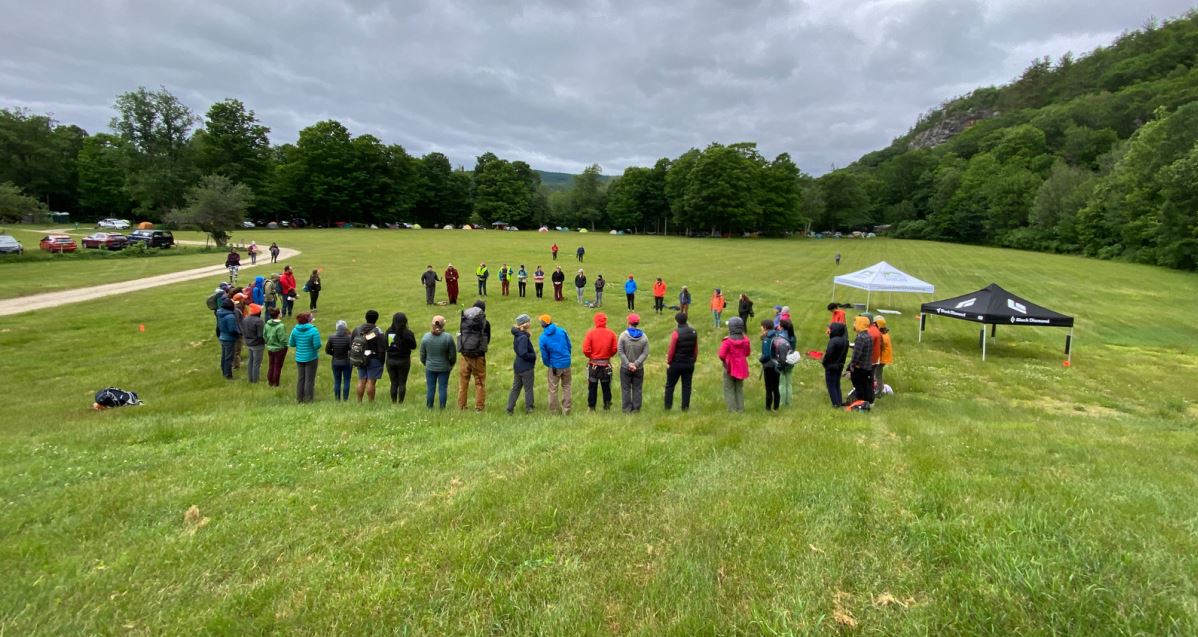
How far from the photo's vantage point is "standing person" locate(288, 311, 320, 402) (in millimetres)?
9680

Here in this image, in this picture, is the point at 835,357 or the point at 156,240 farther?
the point at 156,240

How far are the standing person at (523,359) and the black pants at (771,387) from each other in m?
4.16

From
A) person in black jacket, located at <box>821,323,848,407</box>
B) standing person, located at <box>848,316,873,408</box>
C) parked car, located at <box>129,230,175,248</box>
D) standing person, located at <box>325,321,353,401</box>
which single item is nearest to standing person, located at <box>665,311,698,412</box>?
person in black jacket, located at <box>821,323,848,407</box>

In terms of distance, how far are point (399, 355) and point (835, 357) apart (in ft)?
26.1

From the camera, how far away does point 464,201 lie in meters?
98.4

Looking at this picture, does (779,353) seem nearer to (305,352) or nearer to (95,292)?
(305,352)

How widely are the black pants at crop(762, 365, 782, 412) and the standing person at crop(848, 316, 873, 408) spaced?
1405mm

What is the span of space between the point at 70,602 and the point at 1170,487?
360 inches

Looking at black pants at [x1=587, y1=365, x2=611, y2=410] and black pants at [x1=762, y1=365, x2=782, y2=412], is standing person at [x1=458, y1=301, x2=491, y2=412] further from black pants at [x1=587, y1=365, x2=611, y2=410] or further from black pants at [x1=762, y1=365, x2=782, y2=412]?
black pants at [x1=762, y1=365, x2=782, y2=412]

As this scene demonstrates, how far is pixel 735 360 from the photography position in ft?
28.7

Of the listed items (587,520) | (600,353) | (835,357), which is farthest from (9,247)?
(835,357)

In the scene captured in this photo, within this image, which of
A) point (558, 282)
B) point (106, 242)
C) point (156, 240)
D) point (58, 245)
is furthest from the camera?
point (156, 240)

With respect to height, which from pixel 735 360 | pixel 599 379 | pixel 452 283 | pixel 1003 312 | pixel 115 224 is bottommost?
pixel 599 379

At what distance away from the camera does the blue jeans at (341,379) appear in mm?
9805
